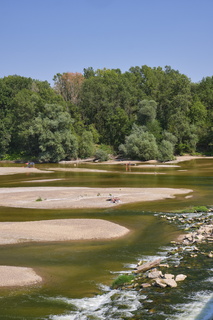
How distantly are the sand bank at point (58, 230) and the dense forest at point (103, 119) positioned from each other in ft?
255

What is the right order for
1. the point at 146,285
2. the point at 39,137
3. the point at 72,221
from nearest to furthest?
the point at 146,285 < the point at 72,221 < the point at 39,137

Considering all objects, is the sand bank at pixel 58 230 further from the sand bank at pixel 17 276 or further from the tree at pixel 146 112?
the tree at pixel 146 112

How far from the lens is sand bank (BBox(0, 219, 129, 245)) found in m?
24.4

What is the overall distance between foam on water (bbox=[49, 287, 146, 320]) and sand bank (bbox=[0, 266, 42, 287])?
266cm

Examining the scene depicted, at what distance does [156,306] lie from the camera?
1380cm

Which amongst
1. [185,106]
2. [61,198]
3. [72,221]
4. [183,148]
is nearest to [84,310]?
[72,221]

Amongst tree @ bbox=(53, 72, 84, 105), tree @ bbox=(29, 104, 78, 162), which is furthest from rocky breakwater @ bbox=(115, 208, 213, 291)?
tree @ bbox=(53, 72, 84, 105)

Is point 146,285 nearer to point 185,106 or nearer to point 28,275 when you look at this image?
point 28,275

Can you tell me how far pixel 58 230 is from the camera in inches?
1027

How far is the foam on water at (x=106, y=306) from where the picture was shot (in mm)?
13297

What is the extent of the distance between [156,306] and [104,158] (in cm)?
9666

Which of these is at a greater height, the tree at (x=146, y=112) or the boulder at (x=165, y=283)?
the tree at (x=146, y=112)

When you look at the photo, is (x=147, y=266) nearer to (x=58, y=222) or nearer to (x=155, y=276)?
(x=155, y=276)

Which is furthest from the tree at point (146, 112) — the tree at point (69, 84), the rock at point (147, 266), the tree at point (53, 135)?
the rock at point (147, 266)
